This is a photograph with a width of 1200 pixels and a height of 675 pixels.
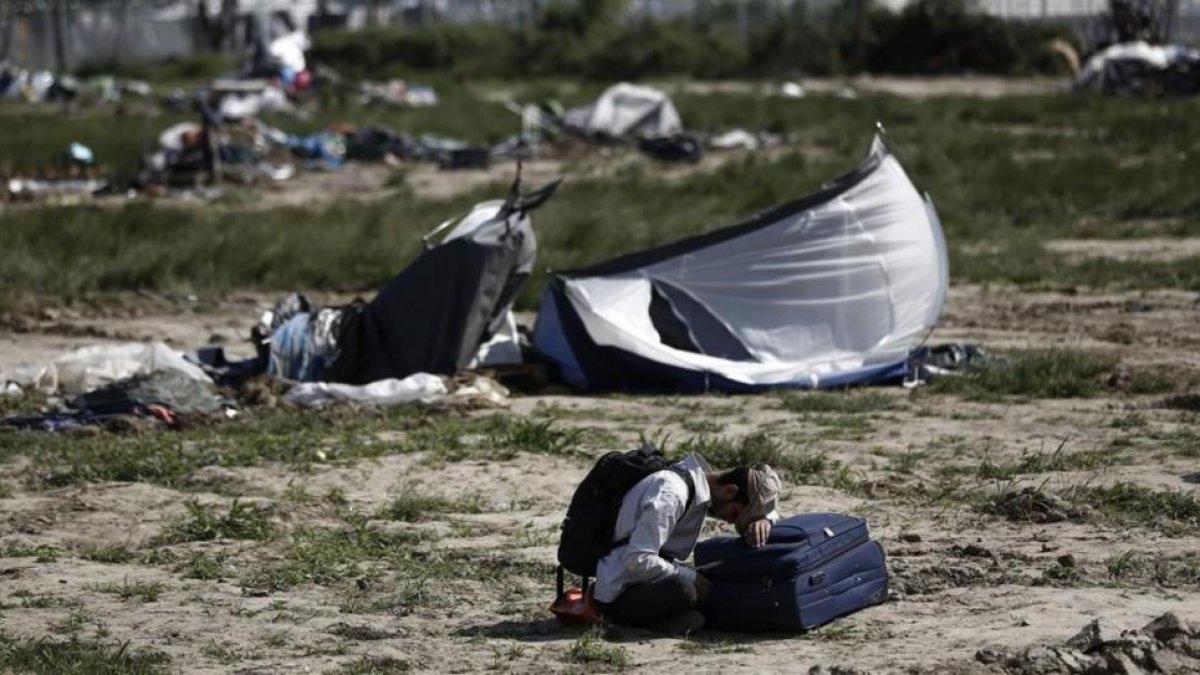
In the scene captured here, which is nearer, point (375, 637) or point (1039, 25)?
point (375, 637)

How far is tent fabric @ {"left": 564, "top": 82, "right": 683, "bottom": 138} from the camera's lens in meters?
32.9

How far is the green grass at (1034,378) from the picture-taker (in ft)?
45.1

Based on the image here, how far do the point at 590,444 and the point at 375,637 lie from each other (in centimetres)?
419

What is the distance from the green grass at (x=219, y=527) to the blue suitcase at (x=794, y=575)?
2.67 metres

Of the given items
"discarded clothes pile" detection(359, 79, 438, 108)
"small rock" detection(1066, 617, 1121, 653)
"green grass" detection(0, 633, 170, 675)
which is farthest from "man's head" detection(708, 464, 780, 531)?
"discarded clothes pile" detection(359, 79, 438, 108)

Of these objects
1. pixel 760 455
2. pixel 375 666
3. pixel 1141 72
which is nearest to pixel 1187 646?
pixel 375 666

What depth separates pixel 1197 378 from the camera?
1398 cm

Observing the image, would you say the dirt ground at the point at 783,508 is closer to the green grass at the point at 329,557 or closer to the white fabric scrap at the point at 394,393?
the green grass at the point at 329,557

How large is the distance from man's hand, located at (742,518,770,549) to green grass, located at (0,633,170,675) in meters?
2.21

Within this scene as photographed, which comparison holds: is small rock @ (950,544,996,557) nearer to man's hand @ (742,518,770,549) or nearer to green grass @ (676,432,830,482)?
man's hand @ (742,518,770,549)

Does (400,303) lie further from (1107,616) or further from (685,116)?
(685,116)

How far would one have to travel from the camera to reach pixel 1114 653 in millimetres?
7418

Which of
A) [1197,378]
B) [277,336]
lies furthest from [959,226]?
[277,336]

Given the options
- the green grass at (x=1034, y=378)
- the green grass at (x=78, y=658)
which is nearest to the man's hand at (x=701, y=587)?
the green grass at (x=78, y=658)
